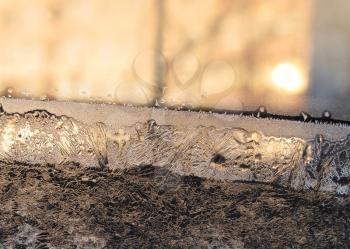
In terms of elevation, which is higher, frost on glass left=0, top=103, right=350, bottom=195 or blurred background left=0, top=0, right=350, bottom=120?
blurred background left=0, top=0, right=350, bottom=120

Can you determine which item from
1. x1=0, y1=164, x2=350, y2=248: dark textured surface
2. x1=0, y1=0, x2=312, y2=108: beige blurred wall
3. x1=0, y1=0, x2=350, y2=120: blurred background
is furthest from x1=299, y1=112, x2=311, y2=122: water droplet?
x1=0, y1=164, x2=350, y2=248: dark textured surface

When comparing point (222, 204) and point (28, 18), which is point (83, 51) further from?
point (222, 204)

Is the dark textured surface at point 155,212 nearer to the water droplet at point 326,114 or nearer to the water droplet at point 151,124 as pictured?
the water droplet at point 151,124

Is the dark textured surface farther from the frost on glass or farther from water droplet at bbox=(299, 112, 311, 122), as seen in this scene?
water droplet at bbox=(299, 112, 311, 122)

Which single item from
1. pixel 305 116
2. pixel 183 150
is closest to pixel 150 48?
pixel 183 150

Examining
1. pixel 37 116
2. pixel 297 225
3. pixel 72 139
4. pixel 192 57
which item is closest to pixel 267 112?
pixel 192 57

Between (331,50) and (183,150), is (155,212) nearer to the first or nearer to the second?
(183,150)
